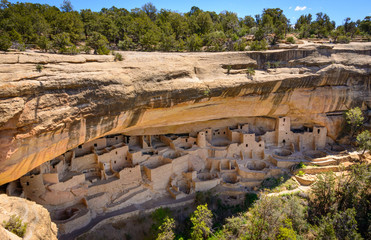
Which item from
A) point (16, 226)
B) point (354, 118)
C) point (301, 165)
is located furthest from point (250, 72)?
point (16, 226)

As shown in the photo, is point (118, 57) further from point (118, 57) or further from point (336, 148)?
point (336, 148)

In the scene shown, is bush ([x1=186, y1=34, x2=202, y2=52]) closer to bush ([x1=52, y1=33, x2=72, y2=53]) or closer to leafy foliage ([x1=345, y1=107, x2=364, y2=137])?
bush ([x1=52, y1=33, x2=72, y2=53])

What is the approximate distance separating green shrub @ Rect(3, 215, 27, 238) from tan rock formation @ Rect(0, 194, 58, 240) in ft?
0.44

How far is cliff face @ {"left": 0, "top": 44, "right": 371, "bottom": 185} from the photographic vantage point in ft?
33.7

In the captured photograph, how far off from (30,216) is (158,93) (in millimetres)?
8600

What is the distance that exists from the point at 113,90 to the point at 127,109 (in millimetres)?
1424

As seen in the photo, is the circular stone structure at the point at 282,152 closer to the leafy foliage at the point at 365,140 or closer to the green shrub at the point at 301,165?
the green shrub at the point at 301,165

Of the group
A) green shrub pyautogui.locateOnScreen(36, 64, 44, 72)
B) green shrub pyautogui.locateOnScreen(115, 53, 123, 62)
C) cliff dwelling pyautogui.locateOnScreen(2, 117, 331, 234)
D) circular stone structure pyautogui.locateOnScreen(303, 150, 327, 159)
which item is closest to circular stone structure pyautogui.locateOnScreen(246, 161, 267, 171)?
cliff dwelling pyautogui.locateOnScreen(2, 117, 331, 234)

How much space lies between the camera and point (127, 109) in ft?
44.7

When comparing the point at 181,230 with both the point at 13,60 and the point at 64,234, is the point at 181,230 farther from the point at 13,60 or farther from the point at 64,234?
the point at 13,60

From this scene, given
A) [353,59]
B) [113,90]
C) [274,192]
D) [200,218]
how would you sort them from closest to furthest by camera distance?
[113,90]
[200,218]
[274,192]
[353,59]

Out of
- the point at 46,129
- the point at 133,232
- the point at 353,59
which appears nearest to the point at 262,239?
the point at 133,232

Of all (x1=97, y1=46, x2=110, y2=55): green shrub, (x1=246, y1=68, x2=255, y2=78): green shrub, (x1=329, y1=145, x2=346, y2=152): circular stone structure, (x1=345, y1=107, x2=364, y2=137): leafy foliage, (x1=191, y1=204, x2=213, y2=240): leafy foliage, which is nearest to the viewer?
(x1=191, y1=204, x2=213, y2=240): leafy foliage

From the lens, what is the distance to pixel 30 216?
24.5 feet
